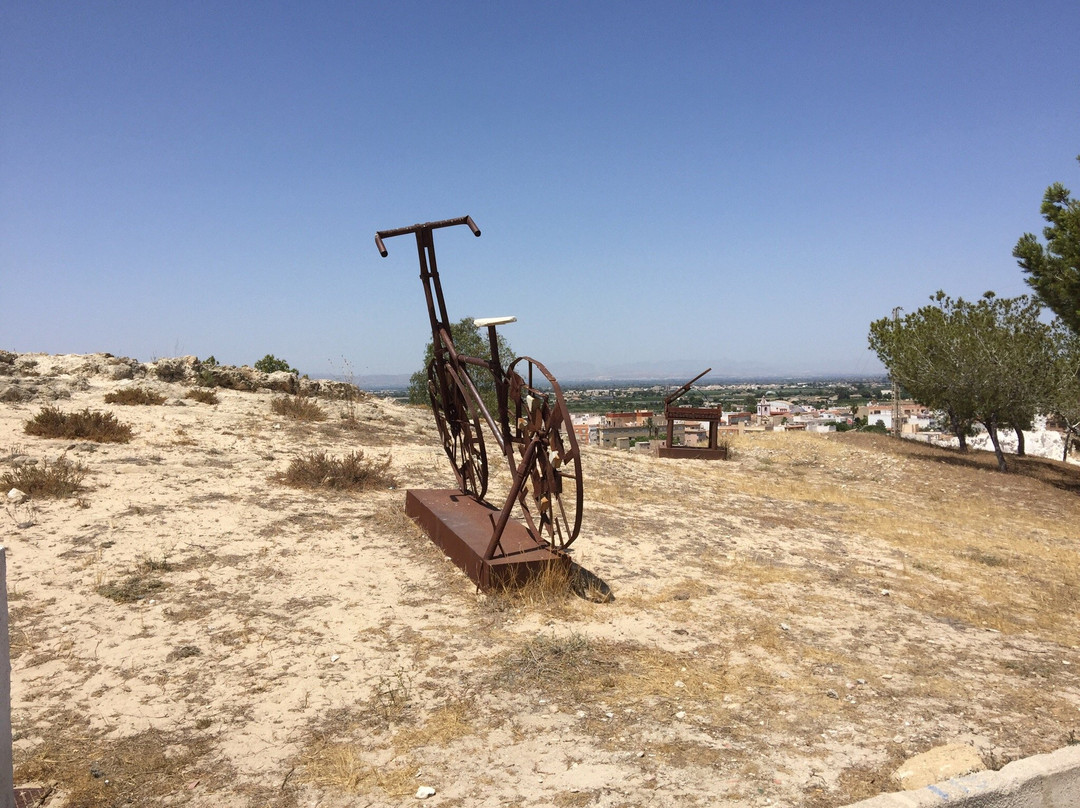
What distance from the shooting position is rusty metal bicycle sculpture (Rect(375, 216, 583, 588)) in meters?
5.06

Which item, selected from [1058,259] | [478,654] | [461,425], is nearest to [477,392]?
[461,425]

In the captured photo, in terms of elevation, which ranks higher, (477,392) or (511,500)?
(477,392)

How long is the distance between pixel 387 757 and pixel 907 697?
2797 millimetres

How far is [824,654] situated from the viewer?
4.34m

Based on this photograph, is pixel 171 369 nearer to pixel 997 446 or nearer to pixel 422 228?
pixel 422 228

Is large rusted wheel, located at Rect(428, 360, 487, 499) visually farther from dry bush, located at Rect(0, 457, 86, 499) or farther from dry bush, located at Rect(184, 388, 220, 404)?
dry bush, located at Rect(184, 388, 220, 404)

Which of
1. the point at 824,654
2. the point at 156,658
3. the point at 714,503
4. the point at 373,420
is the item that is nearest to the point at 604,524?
the point at 714,503

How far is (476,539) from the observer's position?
18.4 feet

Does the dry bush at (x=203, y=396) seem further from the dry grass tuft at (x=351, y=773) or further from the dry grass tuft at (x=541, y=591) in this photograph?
the dry grass tuft at (x=351, y=773)

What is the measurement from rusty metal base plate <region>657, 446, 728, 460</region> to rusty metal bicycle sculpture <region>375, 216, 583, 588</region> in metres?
8.96

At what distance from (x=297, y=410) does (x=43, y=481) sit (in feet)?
19.2

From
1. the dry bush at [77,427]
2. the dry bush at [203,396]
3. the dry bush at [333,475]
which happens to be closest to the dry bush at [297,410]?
the dry bush at [203,396]

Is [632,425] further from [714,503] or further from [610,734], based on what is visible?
[610,734]

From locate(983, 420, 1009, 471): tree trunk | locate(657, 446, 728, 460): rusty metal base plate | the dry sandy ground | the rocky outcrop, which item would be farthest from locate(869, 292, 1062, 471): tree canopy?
the rocky outcrop
